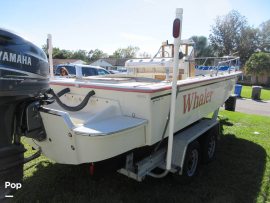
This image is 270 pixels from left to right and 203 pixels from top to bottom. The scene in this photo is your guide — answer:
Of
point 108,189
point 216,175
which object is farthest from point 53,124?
point 216,175

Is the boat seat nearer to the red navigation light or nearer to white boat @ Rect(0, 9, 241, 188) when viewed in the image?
white boat @ Rect(0, 9, 241, 188)

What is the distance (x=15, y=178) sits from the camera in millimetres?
2006

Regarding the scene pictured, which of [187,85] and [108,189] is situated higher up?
[187,85]

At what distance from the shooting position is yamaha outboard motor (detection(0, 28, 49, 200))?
1899mm

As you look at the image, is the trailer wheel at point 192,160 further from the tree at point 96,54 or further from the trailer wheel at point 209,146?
the tree at point 96,54

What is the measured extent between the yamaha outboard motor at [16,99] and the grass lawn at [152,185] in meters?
1.08

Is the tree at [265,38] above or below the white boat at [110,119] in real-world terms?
above

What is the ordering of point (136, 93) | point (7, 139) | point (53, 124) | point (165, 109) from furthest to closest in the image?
point (165, 109), point (136, 93), point (53, 124), point (7, 139)

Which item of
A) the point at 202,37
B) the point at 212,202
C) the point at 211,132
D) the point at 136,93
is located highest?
the point at 202,37

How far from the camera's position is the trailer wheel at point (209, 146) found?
3.91 metres

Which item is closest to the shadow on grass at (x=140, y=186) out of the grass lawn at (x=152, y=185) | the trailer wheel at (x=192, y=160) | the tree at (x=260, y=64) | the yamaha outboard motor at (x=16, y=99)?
the grass lawn at (x=152, y=185)

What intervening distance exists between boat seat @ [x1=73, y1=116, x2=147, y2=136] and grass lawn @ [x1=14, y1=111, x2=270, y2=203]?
912 millimetres

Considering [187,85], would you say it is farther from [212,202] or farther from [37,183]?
[37,183]

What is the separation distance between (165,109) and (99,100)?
0.74 m
